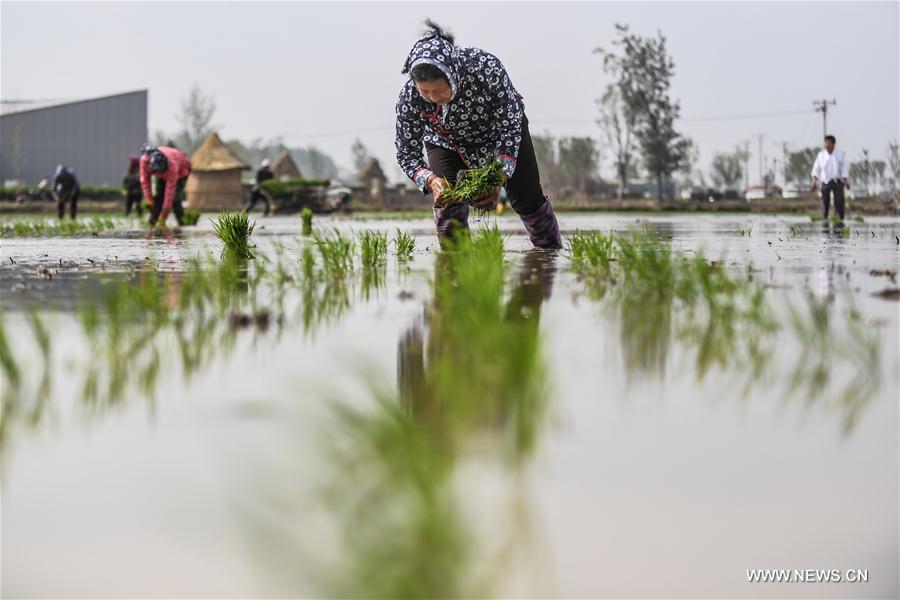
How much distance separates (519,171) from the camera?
8641 mm

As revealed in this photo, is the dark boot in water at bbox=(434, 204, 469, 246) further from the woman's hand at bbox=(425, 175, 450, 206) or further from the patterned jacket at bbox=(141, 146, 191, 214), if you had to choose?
the patterned jacket at bbox=(141, 146, 191, 214)

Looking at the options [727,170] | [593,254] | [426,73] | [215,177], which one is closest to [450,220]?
[426,73]

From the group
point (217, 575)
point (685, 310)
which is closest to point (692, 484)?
point (217, 575)

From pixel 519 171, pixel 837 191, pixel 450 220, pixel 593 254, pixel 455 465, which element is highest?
pixel 837 191

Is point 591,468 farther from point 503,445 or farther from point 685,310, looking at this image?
point 685,310

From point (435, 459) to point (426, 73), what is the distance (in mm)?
Answer: 5282

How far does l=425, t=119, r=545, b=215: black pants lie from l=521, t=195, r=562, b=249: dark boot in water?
7.4 inches

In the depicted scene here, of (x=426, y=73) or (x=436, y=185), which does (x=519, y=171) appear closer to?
(x=436, y=185)

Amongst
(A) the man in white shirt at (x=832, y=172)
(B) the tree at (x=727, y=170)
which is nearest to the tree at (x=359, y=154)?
(B) the tree at (x=727, y=170)

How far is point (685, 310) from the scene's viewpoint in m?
4.45

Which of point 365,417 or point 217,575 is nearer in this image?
point 217,575

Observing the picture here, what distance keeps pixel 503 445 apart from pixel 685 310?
247 cm

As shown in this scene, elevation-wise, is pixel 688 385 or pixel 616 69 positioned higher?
pixel 616 69

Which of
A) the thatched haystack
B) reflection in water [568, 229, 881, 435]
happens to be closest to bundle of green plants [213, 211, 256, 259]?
reflection in water [568, 229, 881, 435]
